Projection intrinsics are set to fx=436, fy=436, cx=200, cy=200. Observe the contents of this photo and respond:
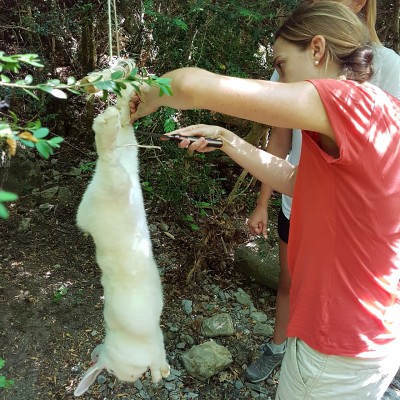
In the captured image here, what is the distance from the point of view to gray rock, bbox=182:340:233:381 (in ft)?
8.86

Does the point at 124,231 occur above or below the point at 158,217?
above

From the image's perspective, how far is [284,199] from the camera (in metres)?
2.38

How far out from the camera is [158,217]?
386 centimetres

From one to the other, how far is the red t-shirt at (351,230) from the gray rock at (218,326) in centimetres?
160

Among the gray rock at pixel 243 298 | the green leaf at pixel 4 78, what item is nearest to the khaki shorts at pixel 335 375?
the green leaf at pixel 4 78

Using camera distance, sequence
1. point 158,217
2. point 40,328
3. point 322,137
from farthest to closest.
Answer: point 158,217, point 40,328, point 322,137

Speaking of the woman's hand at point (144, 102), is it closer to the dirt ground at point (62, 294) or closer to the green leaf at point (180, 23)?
the green leaf at point (180, 23)

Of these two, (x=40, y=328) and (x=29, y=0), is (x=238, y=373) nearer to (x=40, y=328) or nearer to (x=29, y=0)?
→ (x=40, y=328)

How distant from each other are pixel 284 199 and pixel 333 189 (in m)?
1.09

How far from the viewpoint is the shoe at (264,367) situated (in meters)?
2.74

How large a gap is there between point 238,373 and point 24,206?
7.28 feet

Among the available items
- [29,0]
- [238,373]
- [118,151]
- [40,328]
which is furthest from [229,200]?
[29,0]

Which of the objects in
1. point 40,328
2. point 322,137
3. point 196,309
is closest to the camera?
point 322,137

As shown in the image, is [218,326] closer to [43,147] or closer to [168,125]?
[168,125]
